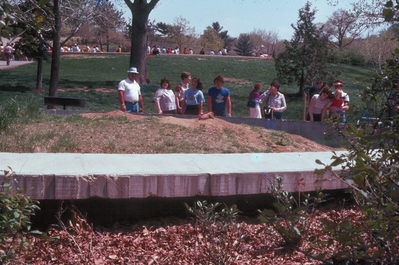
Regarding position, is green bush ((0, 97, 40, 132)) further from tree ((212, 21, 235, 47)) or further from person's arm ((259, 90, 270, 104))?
tree ((212, 21, 235, 47))

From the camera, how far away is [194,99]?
932 centimetres

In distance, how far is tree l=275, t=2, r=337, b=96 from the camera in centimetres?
2298

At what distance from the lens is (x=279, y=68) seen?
2445cm

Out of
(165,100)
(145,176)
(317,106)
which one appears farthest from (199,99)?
(145,176)

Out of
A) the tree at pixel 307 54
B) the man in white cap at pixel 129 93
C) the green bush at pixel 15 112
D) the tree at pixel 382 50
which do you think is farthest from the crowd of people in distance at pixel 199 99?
the tree at pixel 307 54

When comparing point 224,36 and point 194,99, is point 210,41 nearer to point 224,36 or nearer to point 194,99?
point 224,36

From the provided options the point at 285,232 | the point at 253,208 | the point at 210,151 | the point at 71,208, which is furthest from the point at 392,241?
the point at 210,151

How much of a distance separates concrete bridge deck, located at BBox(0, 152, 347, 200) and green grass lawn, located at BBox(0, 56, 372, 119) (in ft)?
37.8

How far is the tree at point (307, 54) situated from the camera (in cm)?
2298

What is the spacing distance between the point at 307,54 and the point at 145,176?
796 inches

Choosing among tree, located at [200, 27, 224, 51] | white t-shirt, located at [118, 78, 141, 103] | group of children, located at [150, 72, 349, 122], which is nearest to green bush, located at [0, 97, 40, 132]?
white t-shirt, located at [118, 78, 141, 103]

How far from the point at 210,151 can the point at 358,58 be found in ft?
149

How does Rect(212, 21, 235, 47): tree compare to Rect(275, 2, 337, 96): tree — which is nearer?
Rect(275, 2, 337, 96): tree

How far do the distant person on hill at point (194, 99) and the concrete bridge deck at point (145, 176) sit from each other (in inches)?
179
